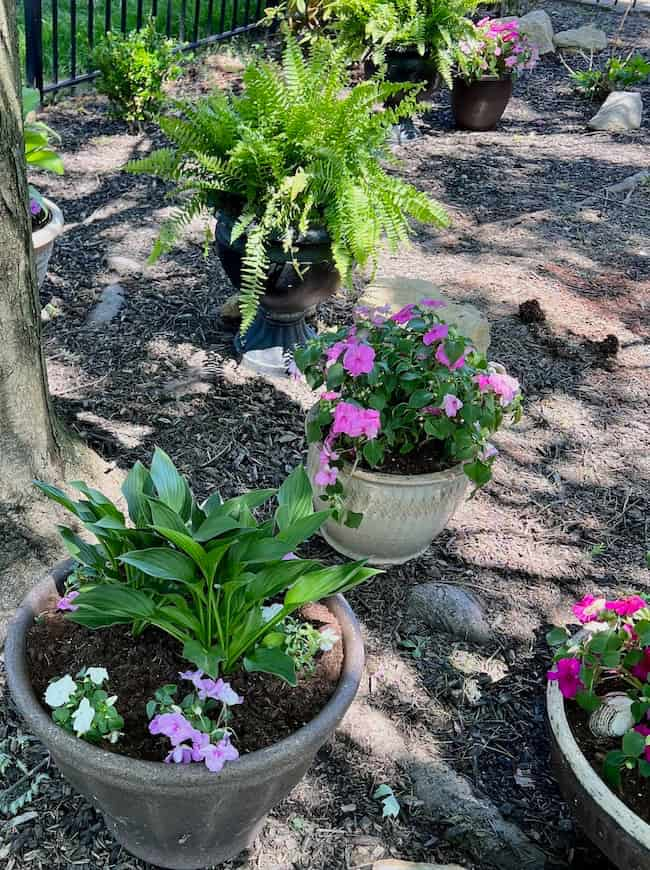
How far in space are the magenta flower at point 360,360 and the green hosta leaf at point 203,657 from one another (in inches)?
42.2

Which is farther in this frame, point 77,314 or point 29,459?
point 77,314

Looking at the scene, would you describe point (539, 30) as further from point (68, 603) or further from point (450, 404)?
point (68, 603)

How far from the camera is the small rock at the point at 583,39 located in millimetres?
8875

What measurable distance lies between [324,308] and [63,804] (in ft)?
8.98

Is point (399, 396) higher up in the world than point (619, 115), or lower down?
higher up

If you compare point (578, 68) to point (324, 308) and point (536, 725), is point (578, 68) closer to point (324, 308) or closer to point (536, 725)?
point (324, 308)

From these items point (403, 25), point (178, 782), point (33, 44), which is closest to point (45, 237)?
point (178, 782)

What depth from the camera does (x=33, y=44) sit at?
6.11 m

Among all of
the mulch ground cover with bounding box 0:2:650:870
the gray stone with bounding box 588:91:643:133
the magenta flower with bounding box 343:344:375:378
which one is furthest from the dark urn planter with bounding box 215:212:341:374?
Answer: the gray stone with bounding box 588:91:643:133

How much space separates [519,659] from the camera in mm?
2918

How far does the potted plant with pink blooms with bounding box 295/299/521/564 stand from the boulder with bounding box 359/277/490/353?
2.75 ft

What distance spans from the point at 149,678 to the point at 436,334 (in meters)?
1.34

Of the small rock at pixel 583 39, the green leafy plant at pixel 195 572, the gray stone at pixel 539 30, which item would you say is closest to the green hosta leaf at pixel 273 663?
the green leafy plant at pixel 195 572

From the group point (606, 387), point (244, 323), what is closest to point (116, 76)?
point (244, 323)
